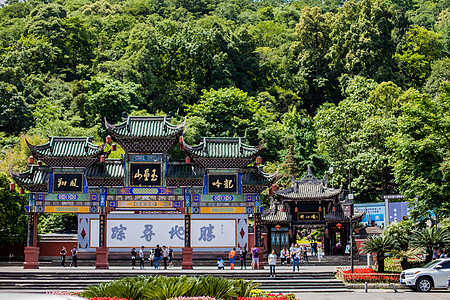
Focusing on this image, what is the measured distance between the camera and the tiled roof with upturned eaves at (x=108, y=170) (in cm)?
3959

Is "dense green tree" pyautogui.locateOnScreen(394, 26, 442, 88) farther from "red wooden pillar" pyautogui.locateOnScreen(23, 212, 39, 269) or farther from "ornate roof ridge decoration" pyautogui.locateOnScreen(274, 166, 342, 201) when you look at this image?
"red wooden pillar" pyautogui.locateOnScreen(23, 212, 39, 269)

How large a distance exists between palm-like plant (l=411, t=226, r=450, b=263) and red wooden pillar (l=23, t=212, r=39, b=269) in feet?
78.5

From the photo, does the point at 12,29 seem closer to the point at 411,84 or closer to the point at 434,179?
the point at 411,84

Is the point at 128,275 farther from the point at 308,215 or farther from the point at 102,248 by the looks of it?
the point at 308,215

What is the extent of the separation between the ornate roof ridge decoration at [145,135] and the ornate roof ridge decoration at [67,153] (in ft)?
4.55

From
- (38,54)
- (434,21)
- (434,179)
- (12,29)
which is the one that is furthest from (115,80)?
(434,21)

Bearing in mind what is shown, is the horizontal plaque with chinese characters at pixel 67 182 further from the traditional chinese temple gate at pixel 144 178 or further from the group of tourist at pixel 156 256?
the group of tourist at pixel 156 256

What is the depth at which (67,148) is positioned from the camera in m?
40.3

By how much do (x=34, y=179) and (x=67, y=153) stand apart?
9.69 feet

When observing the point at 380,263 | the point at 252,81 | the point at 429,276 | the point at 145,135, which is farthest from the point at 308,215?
the point at 252,81

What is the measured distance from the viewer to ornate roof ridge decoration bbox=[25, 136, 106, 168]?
39625 millimetres

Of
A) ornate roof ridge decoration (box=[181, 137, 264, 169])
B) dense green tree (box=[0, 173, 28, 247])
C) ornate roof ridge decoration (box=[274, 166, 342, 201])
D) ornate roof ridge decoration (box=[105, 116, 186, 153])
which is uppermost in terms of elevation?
ornate roof ridge decoration (box=[105, 116, 186, 153])

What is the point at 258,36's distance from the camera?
10688 cm

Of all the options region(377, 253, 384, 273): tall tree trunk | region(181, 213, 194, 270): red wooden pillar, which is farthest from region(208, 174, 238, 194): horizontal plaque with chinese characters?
region(377, 253, 384, 273): tall tree trunk
